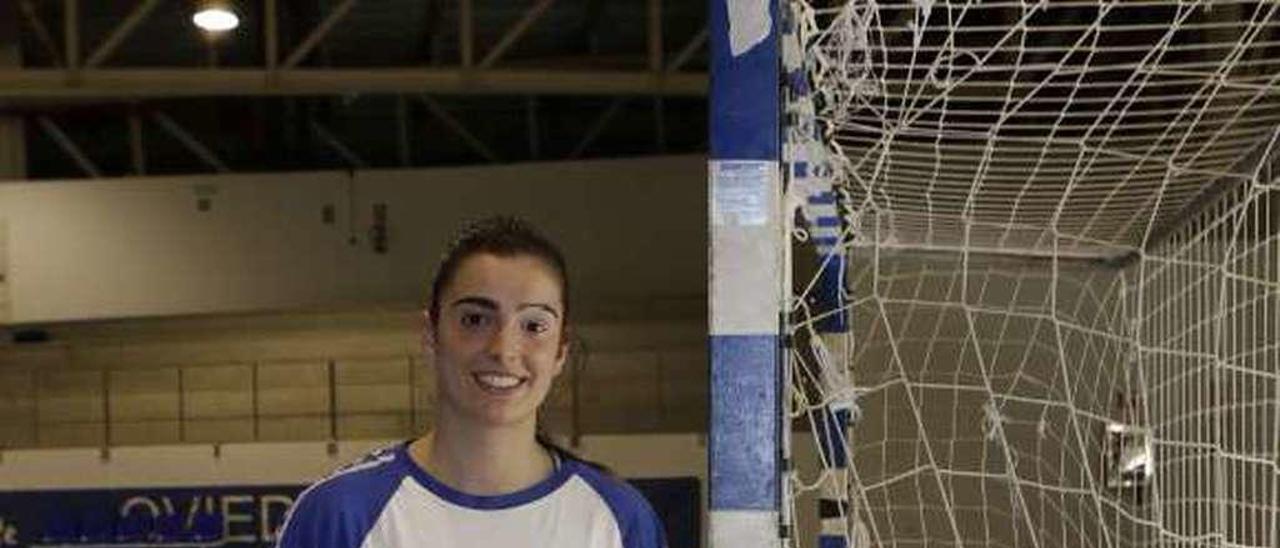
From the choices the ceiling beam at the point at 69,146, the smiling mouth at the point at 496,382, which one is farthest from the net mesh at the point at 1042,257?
the ceiling beam at the point at 69,146

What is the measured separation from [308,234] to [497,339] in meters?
8.52

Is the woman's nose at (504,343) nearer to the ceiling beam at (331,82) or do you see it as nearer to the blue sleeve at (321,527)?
the blue sleeve at (321,527)

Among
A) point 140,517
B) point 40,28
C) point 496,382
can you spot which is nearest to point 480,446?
point 496,382

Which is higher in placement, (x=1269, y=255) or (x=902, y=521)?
(x=1269, y=255)

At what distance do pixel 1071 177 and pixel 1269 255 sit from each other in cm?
51

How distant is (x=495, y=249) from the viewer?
5.27 feet

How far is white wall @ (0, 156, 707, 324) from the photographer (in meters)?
9.67

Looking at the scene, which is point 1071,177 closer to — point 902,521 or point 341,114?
point 902,521

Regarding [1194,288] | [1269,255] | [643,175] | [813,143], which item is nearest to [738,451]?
[813,143]

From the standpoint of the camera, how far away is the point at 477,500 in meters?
1.60

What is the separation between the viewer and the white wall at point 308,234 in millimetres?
9672

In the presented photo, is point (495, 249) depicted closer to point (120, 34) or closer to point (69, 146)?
point (120, 34)

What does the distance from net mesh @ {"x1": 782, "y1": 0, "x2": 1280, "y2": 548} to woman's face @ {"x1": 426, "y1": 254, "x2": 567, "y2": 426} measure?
1.62 ft

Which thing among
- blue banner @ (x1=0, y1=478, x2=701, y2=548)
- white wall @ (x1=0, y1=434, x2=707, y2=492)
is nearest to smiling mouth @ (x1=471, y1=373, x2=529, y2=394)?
white wall @ (x1=0, y1=434, x2=707, y2=492)
